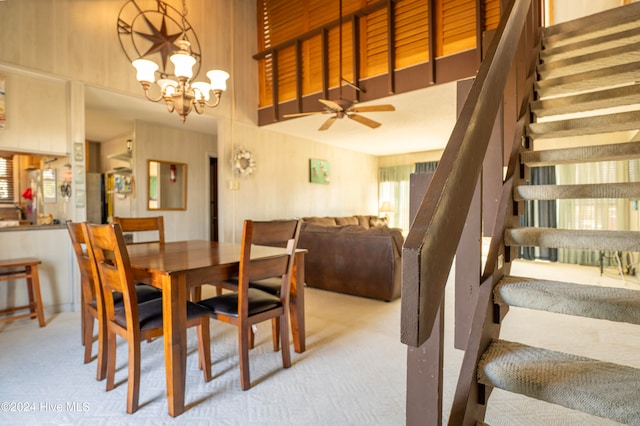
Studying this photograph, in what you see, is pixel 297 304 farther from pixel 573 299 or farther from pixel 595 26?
pixel 595 26

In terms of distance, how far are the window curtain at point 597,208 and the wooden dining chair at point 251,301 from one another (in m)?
5.23

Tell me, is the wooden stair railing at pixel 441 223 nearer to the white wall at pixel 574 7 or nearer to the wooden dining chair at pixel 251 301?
the wooden dining chair at pixel 251 301

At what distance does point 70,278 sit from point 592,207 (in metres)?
7.44

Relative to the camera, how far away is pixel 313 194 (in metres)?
6.83

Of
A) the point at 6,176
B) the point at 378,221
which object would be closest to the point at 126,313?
the point at 6,176

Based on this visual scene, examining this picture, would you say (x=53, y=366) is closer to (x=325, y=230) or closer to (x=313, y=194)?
(x=325, y=230)

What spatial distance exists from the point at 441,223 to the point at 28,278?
3.75 meters

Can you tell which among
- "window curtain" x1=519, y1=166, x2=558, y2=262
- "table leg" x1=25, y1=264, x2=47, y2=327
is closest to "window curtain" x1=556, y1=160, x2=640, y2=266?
"window curtain" x1=519, y1=166, x2=558, y2=262

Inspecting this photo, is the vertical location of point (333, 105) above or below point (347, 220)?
above

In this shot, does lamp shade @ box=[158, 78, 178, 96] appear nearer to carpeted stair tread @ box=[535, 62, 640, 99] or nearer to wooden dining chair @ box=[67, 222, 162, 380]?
wooden dining chair @ box=[67, 222, 162, 380]

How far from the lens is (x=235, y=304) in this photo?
6.49 feet

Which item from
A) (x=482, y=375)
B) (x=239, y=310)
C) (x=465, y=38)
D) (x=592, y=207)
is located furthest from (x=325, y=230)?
(x=592, y=207)

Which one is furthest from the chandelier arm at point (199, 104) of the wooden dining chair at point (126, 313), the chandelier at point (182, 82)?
the wooden dining chair at point (126, 313)

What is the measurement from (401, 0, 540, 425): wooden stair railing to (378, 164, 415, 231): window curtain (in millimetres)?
7187
